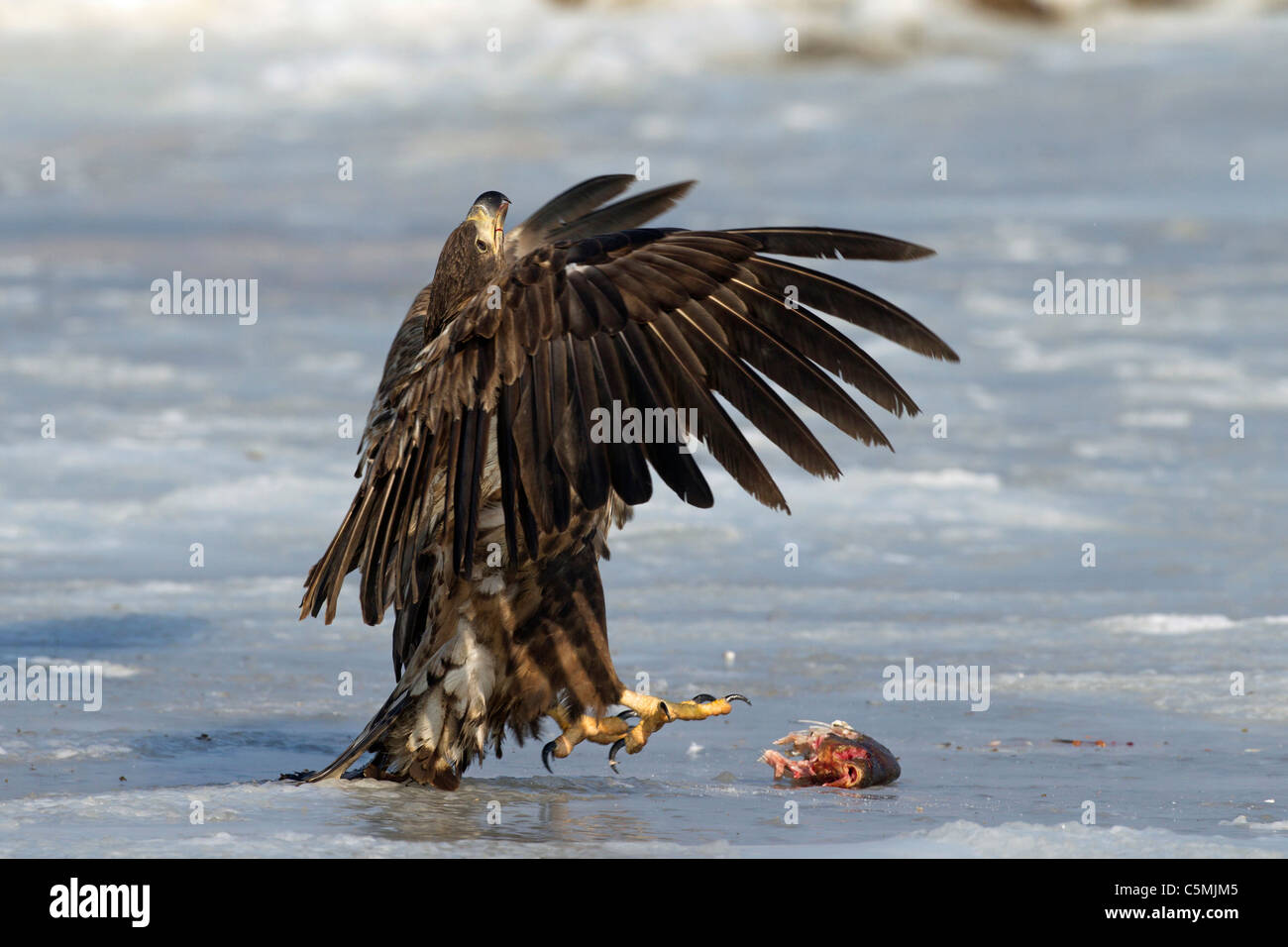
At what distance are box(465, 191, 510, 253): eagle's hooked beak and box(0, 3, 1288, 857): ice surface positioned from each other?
1679 mm

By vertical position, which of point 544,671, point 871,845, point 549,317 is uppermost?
point 549,317

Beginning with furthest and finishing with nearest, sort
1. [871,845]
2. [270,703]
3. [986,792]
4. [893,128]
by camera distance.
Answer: [893,128] < [270,703] < [986,792] < [871,845]

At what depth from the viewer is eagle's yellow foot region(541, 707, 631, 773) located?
17.1 ft

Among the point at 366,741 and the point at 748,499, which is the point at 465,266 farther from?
the point at 748,499

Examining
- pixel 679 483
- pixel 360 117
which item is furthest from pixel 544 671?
pixel 360 117

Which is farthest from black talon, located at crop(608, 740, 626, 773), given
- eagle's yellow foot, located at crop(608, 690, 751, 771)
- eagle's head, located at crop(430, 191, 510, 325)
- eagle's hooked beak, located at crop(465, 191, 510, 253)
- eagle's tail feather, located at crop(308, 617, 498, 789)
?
eagle's hooked beak, located at crop(465, 191, 510, 253)

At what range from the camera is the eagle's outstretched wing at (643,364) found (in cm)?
452

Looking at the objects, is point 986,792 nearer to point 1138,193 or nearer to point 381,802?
point 381,802

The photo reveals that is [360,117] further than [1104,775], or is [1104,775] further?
[360,117]

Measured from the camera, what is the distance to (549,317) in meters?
4.61

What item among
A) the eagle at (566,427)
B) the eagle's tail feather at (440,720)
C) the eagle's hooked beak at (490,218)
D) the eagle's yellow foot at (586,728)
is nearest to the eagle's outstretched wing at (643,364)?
the eagle at (566,427)

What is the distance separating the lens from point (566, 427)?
15.0 feet

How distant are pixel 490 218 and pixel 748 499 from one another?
4584 mm

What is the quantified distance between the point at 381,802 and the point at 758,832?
1043 mm
